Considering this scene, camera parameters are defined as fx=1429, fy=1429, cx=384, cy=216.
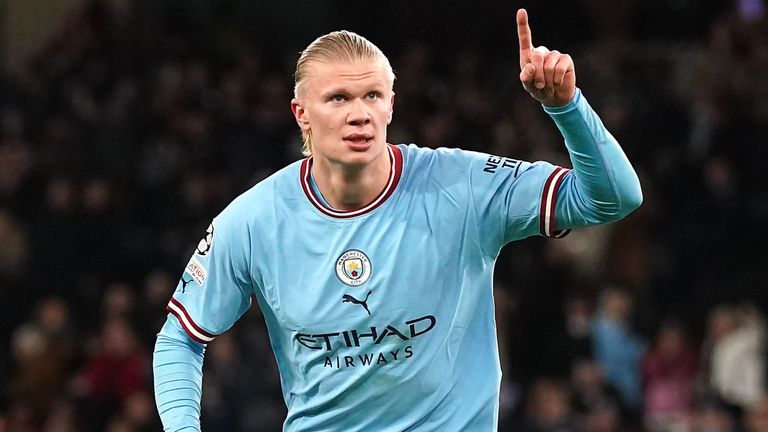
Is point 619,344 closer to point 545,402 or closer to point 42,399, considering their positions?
point 545,402

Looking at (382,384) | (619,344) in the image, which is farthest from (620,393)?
(382,384)

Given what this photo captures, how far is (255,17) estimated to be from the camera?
18.4 m

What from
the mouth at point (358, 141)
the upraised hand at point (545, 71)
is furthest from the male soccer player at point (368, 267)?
the upraised hand at point (545, 71)

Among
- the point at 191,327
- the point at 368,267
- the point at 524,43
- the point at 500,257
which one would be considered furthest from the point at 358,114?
the point at 500,257

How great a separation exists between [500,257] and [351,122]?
818 centimetres

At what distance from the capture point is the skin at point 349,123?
4.36 m

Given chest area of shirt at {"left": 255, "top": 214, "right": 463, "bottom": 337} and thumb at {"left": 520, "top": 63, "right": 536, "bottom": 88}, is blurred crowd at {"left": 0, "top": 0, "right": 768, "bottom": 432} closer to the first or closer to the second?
chest area of shirt at {"left": 255, "top": 214, "right": 463, "bottom": 337}

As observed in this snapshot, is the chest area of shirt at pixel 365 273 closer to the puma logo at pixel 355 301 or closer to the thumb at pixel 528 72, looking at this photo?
the puma logo at pixel 355 301

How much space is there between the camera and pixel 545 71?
3.95m

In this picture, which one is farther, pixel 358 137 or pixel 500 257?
pixel 500 257

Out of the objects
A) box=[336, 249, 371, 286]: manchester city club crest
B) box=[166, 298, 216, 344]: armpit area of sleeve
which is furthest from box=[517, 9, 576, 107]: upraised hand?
box=[166, 298, 216, 344]: armpit area of sleeve

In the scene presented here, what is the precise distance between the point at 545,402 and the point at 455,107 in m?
4.65

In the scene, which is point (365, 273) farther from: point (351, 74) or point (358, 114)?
point (351, 74)

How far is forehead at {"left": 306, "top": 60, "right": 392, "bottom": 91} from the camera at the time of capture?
4.38 meters
